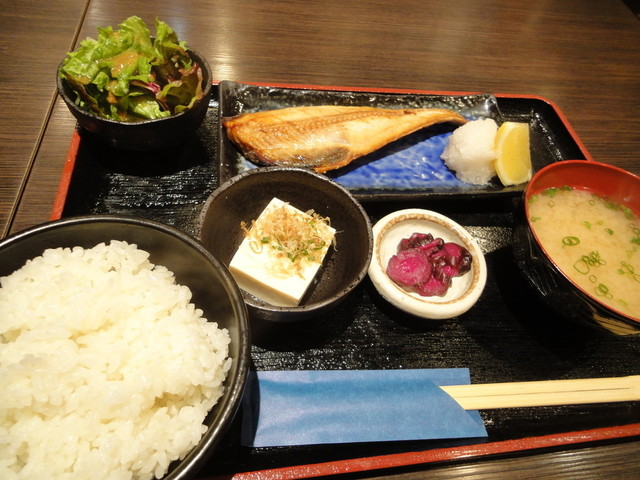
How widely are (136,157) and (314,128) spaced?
1.08 metres

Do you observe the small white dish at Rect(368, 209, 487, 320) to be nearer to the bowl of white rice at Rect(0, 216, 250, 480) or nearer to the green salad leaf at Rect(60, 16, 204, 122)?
the bowl of white rice at Rect(0, 216, 250, 480)

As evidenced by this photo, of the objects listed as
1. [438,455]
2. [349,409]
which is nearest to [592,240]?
[438,455]

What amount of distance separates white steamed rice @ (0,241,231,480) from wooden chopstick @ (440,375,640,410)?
107cm

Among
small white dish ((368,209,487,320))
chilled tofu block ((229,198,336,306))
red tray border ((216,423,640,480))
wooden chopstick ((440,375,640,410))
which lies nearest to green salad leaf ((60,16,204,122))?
chilled tofu block ((229,198,336,306))

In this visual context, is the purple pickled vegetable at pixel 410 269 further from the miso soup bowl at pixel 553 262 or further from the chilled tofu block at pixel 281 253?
the miso soup bowl at pixel 553 262

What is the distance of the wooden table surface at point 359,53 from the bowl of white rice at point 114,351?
2.93 ft

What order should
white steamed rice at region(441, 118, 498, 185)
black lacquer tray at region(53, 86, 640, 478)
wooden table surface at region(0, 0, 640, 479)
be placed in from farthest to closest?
white steamed rice at region(441, 118, 498, 185) < wooden table surface at region(0, 0, 640, 479) < black lacquer tray at region(53, 86, 640, 478)

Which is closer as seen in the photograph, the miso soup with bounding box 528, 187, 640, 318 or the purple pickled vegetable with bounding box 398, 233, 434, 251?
the miso soup with bounding box 528, 187, 640, 318

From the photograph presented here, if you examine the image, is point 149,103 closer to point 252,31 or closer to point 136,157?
point 136,157

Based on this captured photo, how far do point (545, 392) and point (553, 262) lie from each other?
577 millimetres

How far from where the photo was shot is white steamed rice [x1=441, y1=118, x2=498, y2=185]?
2.55 metres

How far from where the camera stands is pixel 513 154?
8.59ft

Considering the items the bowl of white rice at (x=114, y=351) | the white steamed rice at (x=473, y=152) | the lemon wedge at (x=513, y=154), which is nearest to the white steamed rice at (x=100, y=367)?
the bowl of white rice at (x=114, y=351)

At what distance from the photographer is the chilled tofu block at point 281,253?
1.85 metres
